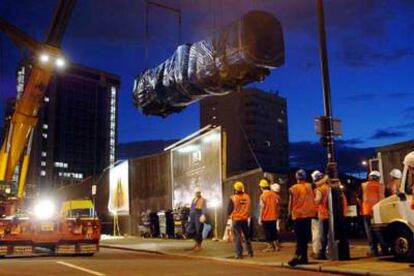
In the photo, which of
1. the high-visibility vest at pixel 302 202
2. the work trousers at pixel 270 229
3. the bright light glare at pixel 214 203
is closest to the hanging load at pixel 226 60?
the high-visibility vest at pixel 302 202

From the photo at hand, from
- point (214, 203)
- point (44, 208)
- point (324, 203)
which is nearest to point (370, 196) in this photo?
point (324, 203)

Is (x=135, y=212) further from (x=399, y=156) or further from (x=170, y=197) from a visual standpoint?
(x=399, y=156)

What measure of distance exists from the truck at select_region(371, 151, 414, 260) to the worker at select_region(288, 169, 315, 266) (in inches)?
54.6

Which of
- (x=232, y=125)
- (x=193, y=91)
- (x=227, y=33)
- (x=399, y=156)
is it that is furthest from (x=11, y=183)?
(x=232, y=125)

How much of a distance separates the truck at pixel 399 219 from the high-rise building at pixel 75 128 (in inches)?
4352

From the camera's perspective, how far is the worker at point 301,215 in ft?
37.5

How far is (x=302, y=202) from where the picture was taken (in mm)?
11703

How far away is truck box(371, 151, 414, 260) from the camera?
422 inches

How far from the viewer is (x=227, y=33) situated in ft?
38.8

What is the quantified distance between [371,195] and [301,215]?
202 cm

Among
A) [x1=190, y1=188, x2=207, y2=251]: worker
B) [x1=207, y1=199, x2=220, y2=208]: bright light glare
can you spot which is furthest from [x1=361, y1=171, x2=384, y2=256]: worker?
[x1=207, y1=199, x2=220, y2=208]: bright light glare

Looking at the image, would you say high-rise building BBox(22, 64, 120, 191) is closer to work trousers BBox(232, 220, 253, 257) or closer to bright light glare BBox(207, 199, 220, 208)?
bright light glare BBox(207, 199, 220, 208)

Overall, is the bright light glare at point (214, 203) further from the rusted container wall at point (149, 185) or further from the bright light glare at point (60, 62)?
the bright light glare at point (60, 62)

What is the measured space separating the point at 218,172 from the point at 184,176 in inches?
126
